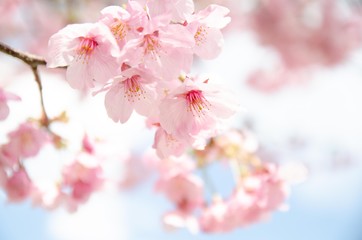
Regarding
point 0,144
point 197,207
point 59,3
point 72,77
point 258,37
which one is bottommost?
point 72,77

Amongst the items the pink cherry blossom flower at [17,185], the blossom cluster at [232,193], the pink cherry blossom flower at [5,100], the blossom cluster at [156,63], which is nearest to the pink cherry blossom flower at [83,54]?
the blossom cluster at [156,63]

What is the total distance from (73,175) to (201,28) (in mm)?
831

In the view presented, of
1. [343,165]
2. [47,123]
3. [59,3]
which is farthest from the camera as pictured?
[343,165]

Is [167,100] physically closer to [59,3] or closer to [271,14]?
[59,3]

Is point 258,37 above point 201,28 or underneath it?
above

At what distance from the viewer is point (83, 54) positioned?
0.99 meters

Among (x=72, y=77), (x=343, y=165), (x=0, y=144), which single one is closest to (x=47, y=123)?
(x=0, y=144)

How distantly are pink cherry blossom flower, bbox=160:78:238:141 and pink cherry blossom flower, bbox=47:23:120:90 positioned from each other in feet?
0.46

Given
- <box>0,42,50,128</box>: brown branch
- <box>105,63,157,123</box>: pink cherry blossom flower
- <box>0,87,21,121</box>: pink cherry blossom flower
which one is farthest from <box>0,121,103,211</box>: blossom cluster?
<box>105,63,157,123</box>: pink cherry blossom flower

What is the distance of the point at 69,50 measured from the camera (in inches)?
38.4

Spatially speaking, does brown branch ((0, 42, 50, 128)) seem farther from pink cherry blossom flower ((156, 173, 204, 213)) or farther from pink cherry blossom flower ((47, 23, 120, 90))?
pink cherry blossom flower ((156, 173, 204, 213))

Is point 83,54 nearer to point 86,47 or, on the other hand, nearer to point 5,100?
point 86,47

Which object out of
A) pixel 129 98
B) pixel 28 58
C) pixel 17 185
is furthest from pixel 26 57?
pixel 17 185

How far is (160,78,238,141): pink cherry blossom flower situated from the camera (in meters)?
0.98
